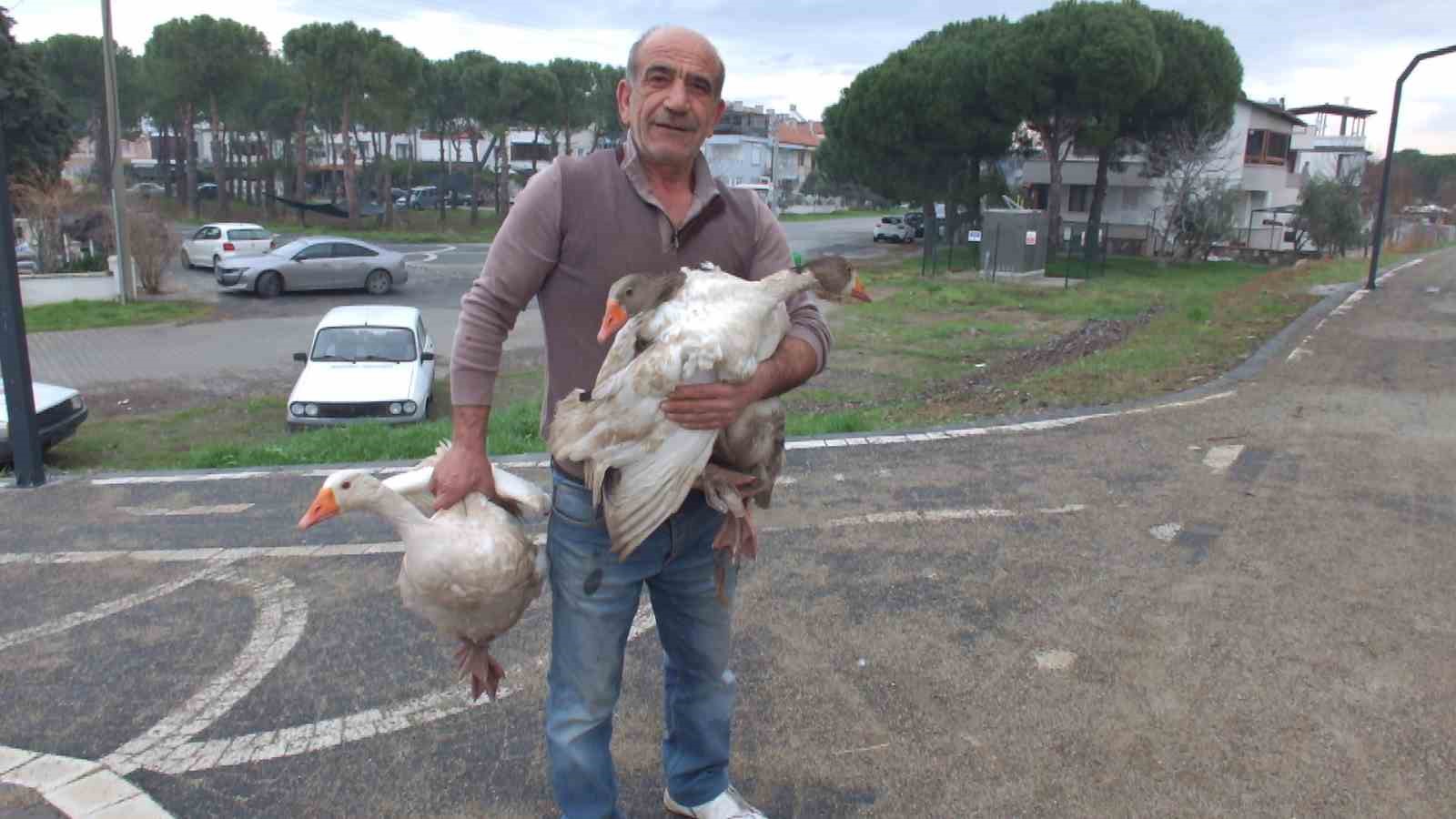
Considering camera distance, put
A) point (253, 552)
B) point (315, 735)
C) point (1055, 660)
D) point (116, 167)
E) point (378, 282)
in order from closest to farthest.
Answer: point (315, 735), point (1055, 660), point (253, 552), point (116, 167), point (378, 282)

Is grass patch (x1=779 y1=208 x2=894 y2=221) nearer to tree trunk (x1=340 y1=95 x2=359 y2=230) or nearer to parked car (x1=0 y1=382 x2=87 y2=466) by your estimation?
tree trunk (x1=340 y1=95 x2=359 y2=230)

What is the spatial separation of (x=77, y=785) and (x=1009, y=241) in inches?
952

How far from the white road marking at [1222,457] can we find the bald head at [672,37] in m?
4.92

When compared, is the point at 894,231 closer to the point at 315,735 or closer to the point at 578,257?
the point at 315,735

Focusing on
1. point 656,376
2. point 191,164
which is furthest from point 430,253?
point 656,376

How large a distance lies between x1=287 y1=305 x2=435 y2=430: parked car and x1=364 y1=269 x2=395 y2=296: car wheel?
1157cm

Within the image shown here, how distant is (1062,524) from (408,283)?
21657 millimetres

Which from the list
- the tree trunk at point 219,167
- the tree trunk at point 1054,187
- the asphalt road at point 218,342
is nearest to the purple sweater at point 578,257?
the asphalt road at point 218,342

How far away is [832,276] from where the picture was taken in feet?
7.90

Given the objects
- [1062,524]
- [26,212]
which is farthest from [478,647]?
[26,212]

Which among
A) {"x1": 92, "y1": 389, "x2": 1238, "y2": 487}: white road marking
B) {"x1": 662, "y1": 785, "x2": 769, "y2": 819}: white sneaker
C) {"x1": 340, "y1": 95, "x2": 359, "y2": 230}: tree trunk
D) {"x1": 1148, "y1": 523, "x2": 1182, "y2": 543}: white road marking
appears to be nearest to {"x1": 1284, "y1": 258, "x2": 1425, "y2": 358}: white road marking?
{"x1": 92, "y1": 389, "x2": 1238, "y2": 487}: white road marking

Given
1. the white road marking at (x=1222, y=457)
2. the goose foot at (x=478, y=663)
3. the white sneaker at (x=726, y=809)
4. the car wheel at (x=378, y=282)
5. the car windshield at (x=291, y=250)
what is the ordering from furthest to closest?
the car wheel at (x=378, y=282) < the car windshield at (x=291, y=250) < the white road marking at (x=1222, y=457) < the white sneaker at (x=726, y=809) < the goose foot at (x=478, y=663)

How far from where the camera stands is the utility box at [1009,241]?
24.5 meters

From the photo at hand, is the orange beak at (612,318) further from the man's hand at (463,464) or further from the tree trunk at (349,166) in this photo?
the tree trunk at (349,166)
